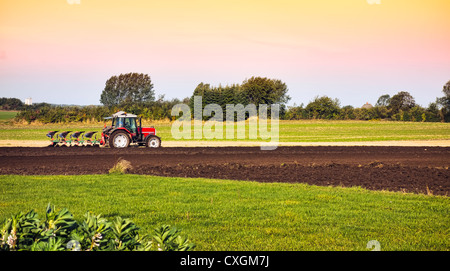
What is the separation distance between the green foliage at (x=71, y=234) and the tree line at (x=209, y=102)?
49366 mm

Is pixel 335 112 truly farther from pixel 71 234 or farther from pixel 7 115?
pixel 71 234

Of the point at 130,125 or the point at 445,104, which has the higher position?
the point at 445,104

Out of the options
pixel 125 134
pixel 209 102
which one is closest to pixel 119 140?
pixel 125 134

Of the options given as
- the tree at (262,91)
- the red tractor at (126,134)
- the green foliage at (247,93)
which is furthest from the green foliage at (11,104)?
the red tractor at (126,134)

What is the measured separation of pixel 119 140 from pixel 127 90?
39.2 metres

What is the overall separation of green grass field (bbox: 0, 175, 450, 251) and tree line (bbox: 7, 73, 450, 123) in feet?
135

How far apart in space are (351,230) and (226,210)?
2.55 metres

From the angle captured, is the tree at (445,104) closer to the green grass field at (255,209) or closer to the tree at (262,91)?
the tree at (262,91)

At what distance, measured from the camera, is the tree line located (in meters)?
53.0

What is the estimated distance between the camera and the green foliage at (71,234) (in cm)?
271

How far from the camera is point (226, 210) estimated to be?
8.59 m

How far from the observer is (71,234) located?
9.34ft
